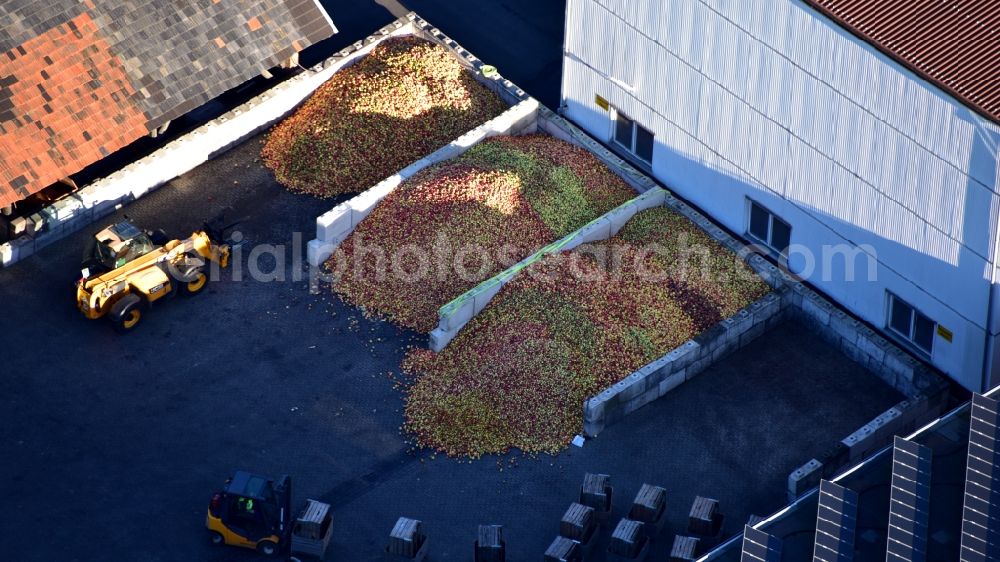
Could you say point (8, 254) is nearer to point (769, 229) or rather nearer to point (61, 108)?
point (61, 108)

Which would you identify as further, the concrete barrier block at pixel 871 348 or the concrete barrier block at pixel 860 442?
the concrete barrier block at pixel 871 348

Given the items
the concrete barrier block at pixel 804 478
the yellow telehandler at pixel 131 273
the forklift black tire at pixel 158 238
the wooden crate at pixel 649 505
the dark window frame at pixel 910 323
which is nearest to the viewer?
the wooden crate at pixel 649 505

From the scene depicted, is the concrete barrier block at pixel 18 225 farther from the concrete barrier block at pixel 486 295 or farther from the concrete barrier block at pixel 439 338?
the concrete barrier block at pixel 486 295

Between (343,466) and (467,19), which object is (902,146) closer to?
(343,466)

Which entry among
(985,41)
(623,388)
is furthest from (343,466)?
(985,41)

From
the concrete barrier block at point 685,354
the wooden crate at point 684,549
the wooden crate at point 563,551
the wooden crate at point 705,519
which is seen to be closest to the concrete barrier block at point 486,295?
the concrete barrier block at point 685,354

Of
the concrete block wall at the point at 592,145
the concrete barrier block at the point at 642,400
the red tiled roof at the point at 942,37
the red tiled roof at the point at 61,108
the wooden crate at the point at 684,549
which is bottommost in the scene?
the concrete barrier block at the point at 642,400
